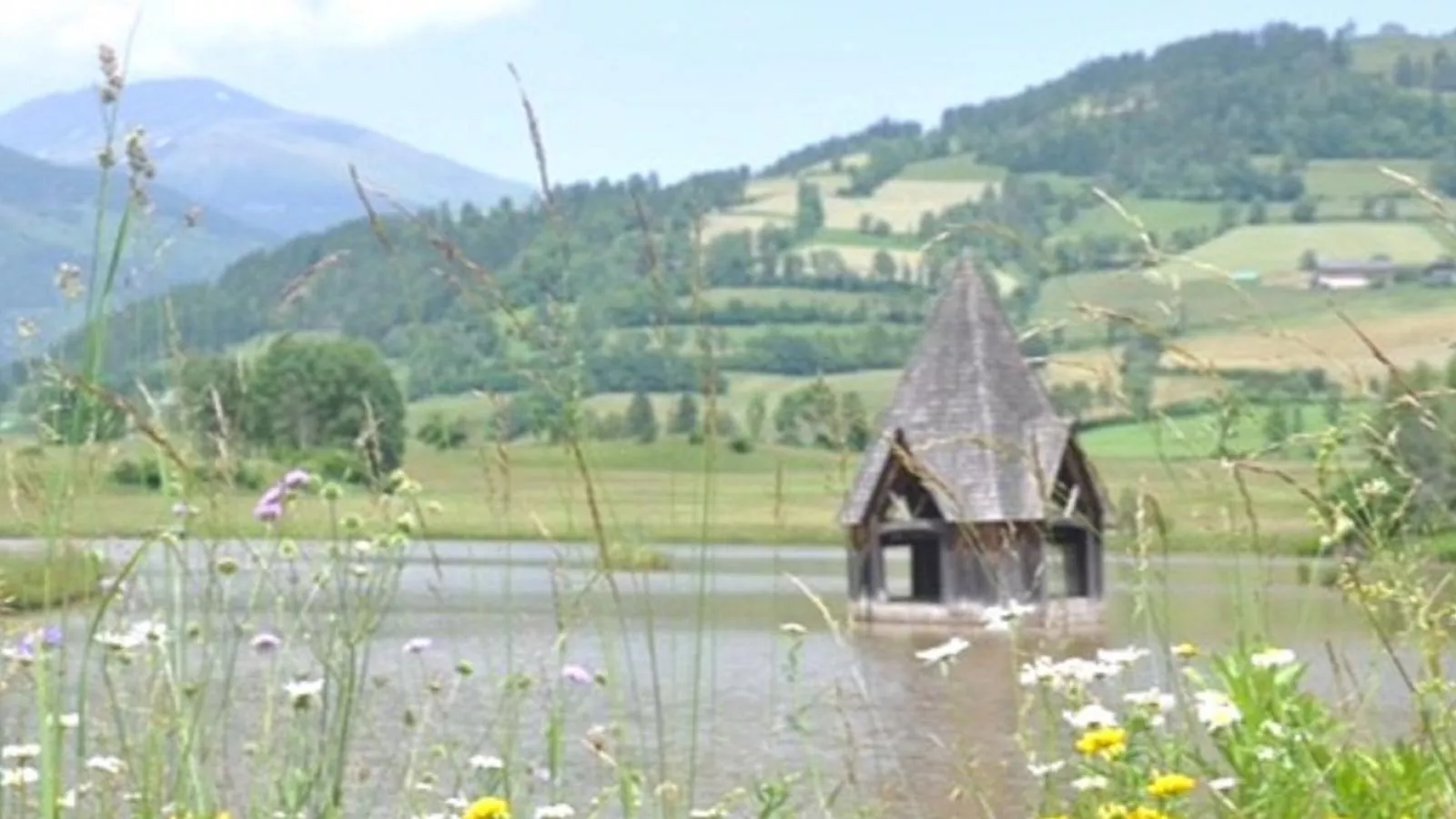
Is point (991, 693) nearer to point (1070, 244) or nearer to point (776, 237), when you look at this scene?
point (1070, 244)

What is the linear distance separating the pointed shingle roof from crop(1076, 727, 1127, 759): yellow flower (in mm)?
22329

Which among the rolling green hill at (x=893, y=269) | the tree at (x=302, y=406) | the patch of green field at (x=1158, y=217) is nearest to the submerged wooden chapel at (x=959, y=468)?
the rolling green hill at (x=893, y=269)

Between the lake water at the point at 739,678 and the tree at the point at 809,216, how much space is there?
11785cm

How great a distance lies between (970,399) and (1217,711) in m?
24.2

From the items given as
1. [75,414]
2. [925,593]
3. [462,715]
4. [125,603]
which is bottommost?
[925,593]

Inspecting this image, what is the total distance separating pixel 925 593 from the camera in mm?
31125

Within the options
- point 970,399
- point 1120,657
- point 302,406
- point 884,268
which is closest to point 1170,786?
point 1120,657

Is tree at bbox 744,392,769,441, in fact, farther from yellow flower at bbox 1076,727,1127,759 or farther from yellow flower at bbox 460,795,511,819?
yellow flower at bbox 460,795,511,819

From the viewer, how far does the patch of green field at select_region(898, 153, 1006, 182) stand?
584 ft

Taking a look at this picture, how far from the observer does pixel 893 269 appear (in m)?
125

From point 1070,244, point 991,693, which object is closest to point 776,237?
point 1070,244

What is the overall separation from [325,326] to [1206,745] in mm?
3875

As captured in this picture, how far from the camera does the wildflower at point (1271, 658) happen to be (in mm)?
4762

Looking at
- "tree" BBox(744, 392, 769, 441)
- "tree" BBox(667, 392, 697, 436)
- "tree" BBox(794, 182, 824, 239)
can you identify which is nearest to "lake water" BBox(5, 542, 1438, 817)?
"tree" BBox(667, 392, 697, 436)
